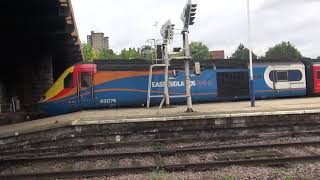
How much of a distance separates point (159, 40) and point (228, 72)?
15.2 feet

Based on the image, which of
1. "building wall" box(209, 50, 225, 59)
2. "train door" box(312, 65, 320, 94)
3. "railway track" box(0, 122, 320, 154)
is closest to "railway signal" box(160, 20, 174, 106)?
"railway track" box(0, 122, 320, 154)

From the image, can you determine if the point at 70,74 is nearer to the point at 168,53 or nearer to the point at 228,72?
the point at 168,53

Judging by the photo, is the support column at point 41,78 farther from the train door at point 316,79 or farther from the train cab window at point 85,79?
the train door at point 316,79

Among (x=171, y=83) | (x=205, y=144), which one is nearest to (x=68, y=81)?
(x=171, y=83)

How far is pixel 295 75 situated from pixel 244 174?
18.5 meters

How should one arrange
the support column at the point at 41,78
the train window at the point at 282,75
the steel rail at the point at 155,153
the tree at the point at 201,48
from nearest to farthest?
the steel rail at the point at 155,153 → the train window at the point at 282,75 → the support column at the point at 41,78 → the tree at the point at 201,48

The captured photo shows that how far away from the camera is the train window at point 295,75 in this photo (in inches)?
1138

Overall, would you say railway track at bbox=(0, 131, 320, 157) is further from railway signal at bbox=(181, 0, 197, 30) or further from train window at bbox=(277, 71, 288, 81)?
train window at bbox=(277, 71, 288, 81)

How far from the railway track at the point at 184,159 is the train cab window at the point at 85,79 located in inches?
428

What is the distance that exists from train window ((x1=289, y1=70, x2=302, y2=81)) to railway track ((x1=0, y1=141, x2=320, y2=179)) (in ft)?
45.6

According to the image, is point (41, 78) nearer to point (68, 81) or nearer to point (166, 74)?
point (68, 81)

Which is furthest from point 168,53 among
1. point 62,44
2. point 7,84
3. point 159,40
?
point 7,84

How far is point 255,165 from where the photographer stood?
42.2 feet

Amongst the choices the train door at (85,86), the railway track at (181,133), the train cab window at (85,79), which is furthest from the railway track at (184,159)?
the train cab window at (85,79)
